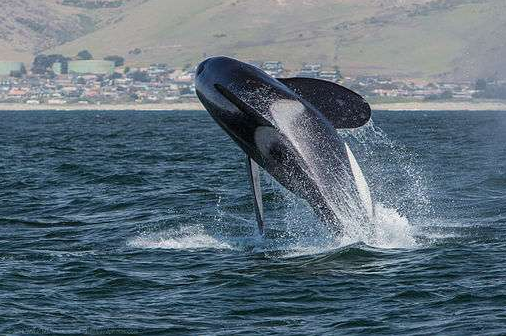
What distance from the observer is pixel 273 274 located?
23.9m

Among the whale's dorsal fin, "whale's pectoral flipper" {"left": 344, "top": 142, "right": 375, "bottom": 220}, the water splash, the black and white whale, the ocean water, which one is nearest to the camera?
the ocean water

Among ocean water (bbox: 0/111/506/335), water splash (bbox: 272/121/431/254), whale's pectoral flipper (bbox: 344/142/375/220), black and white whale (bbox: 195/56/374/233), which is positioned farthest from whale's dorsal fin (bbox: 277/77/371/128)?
ocean water (bbox: 0/111/506/335)

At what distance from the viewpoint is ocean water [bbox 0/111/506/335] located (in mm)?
19922

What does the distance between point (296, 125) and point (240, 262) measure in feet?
12.1

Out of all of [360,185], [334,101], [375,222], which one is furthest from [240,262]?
[334,101]

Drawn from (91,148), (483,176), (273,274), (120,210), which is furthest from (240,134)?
(91,148)

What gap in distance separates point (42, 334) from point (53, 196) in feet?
74.6

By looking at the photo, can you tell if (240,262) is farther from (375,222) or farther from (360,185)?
(375,222)

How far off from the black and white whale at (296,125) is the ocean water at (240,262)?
1421 mm

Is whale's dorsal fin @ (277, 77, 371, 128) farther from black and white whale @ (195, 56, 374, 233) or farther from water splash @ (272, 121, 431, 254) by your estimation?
water splash @ (272, 121, 431, 254)

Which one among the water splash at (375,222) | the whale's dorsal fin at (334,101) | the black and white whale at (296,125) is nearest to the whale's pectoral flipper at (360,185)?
the black and white whale at (296,125)

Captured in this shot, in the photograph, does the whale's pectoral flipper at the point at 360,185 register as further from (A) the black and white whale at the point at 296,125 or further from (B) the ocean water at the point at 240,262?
(B) the ocean water at the point at 240,262

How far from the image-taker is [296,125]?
25.3 metres

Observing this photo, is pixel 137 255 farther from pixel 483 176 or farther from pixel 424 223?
pixel 483 176
